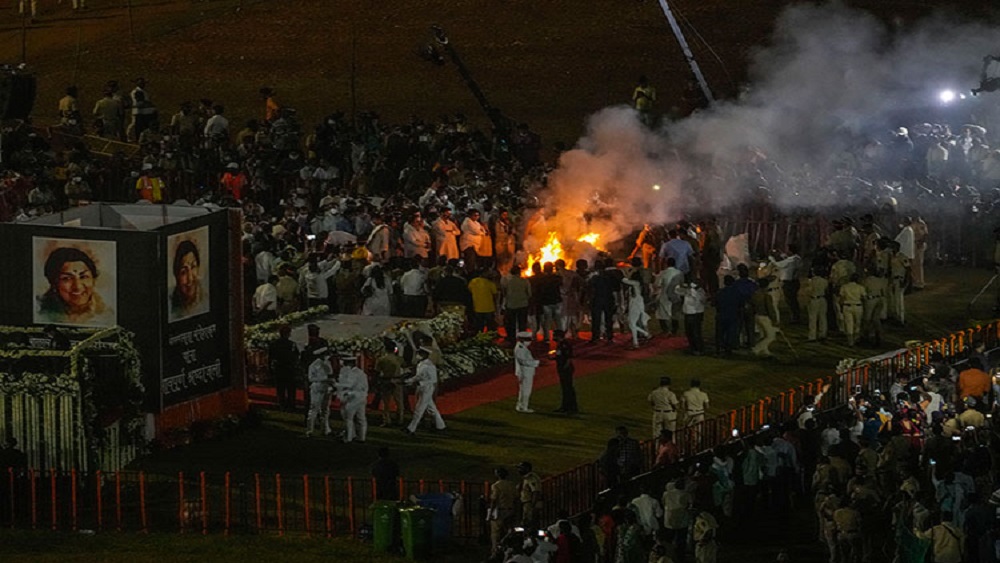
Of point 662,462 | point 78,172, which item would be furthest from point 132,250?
point 78,172

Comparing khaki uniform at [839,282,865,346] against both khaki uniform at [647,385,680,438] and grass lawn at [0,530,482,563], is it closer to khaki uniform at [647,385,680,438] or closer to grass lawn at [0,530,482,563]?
khaki uniform at [647,385,680,438]

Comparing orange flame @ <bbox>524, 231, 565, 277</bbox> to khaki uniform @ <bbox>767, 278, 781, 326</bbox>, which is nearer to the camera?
khaki uniform @ <bbox>767, 278, 781, 326</bbox>

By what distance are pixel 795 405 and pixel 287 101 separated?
2641cm

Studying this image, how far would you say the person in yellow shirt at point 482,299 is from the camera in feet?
110

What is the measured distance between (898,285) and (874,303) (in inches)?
61.8

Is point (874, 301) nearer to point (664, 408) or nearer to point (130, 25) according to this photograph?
point (664, 408)

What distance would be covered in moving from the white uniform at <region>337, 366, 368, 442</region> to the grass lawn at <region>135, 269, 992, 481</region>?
0.35 m

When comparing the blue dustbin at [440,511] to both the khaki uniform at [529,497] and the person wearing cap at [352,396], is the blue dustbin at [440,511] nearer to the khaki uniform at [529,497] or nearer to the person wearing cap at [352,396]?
the khaki uniform at [529,497]

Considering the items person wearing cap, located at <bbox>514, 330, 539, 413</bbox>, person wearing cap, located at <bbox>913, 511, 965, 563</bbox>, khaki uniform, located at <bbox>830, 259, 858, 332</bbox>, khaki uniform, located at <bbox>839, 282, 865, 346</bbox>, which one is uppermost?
khaki uniform, located at <bbox>830, 259, 858, 332</bbox>

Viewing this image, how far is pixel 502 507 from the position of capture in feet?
77.8

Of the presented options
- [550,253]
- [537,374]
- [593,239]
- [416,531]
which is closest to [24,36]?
[593,239]

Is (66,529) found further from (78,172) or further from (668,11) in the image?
(668,11)

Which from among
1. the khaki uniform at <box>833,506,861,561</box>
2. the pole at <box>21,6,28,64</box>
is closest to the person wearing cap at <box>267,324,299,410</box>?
the khaki uniform at <box>833,506,861,561</box>

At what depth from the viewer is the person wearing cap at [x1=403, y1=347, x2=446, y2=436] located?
28703mm
